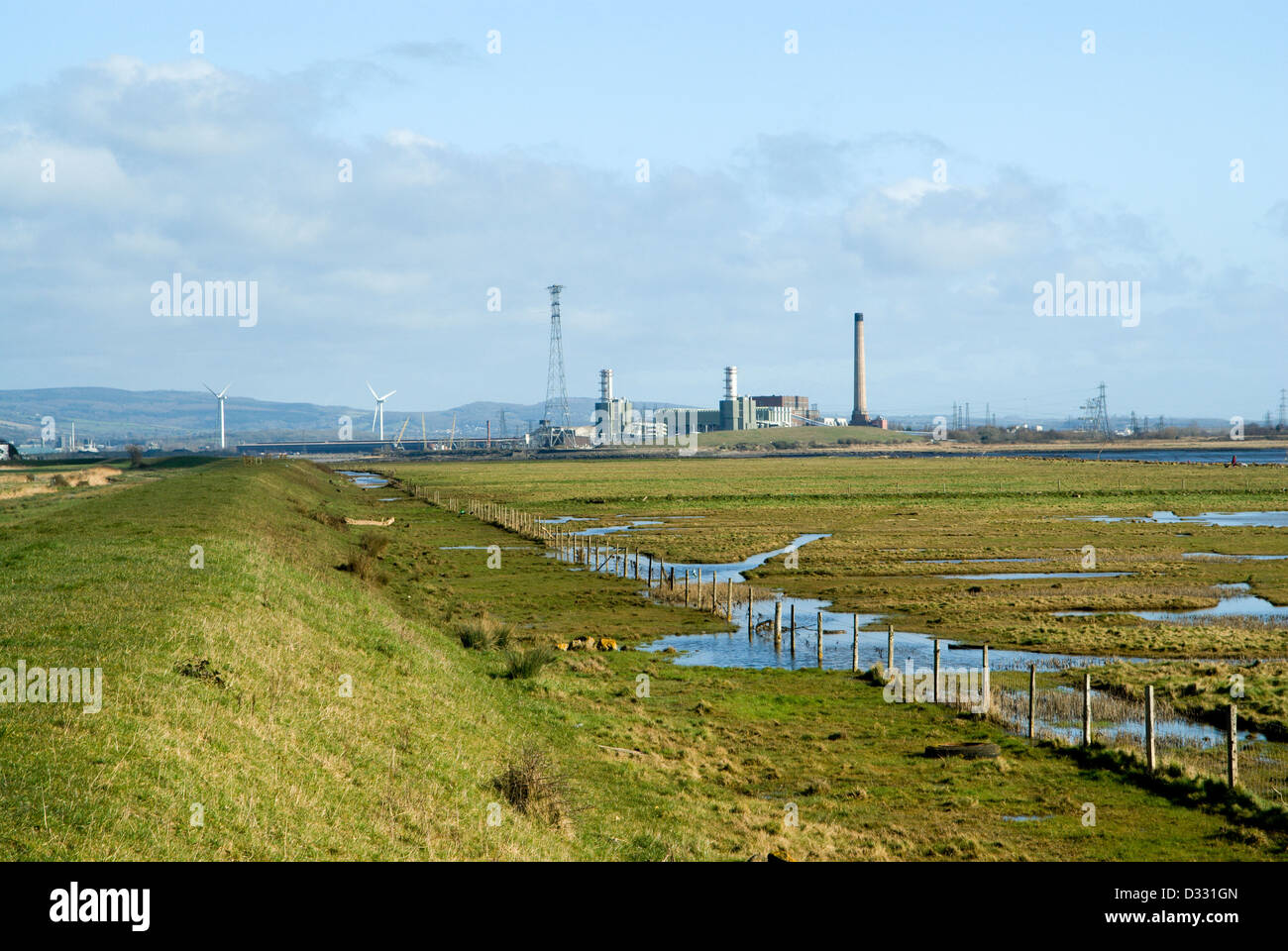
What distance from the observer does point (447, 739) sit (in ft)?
64.2

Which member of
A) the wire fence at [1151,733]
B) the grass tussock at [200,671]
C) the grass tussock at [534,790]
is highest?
the grass tussock at [200,671]

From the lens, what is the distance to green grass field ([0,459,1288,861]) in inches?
513

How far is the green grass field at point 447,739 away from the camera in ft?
42.7

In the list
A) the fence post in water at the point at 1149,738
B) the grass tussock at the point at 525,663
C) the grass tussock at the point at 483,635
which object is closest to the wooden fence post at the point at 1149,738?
the fence post in water at the point at 1149,738

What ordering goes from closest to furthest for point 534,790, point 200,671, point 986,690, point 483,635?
point 534,790
point 200,671
point 986,690
point 483,635

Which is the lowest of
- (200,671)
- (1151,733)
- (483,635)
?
(483,635)

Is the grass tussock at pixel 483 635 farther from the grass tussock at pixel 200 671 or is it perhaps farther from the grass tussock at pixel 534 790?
the grass tussock at pixel 200 671

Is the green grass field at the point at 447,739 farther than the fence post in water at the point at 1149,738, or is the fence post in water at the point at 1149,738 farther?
the fence post in water at the point at 1149,738

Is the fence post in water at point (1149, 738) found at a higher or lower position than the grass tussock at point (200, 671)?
lower

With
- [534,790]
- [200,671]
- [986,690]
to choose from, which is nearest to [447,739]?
[534,790]

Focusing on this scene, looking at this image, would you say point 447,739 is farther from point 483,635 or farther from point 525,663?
point 483,635

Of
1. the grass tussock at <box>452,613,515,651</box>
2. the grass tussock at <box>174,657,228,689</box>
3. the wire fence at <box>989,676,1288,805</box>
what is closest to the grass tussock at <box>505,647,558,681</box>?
the grass tussock at <box>452,613,515,651</box>
